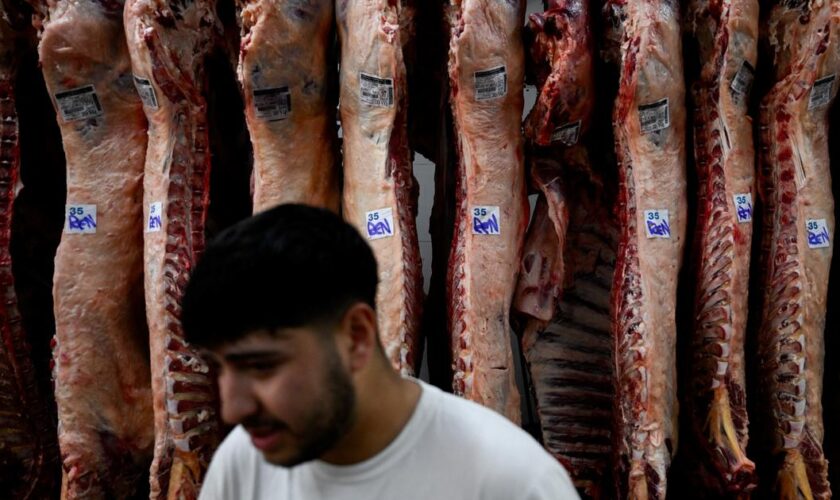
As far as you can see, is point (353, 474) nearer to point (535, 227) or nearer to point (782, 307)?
point (535, 227)

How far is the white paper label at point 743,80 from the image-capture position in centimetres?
238

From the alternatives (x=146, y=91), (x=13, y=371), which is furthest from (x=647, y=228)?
(x=13, y=371)

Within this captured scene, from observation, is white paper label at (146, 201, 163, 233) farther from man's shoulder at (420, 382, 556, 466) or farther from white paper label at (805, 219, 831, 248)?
white paper label at (805, 219, 831, 248)

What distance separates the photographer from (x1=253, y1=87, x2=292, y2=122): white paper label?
7.72ft

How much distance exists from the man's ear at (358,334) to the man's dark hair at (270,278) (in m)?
0.03

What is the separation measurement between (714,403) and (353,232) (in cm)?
160

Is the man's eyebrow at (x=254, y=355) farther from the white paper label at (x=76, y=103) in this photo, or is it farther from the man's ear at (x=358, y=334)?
the white paper label at (x=76, y=103)

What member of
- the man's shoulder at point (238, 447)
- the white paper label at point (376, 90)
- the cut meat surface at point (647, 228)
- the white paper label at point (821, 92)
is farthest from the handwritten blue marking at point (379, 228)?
the white paper label at point (821, 92)

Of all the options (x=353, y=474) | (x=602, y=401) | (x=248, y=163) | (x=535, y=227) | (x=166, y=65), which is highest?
(x=166, y=65)

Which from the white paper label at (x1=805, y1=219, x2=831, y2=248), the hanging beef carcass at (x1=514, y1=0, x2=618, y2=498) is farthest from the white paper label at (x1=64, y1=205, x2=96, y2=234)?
the white paper label at (x1=805, y1=219, x2=831, y2=248)

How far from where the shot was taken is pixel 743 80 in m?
2.41

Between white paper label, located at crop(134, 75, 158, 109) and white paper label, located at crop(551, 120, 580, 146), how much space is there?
4.08 ft

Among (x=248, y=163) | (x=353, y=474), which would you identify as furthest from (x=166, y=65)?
(x=353, y=474)

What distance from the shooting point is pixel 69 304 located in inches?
93.9
